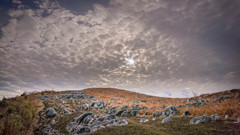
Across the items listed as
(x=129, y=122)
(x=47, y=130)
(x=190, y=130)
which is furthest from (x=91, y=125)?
(x=190, y=130)

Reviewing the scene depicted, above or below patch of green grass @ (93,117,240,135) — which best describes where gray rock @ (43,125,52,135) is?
below

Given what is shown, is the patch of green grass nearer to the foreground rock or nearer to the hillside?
the hillside

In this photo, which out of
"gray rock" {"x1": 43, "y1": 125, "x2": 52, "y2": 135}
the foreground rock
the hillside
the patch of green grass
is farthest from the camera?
"gray rock" {"x1": 43, "y1": 125, "x2": 52, "y2": 135}

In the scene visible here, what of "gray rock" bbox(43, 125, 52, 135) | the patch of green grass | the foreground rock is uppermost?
the patch of green grass

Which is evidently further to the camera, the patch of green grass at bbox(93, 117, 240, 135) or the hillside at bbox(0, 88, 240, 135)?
the hillside at bbox(0, 88, 240, 135)

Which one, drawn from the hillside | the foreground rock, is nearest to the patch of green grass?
the hillside

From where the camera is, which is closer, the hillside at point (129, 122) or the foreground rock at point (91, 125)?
the hillside at point (129, 122)

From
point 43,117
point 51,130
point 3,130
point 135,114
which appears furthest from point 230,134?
point 43,117

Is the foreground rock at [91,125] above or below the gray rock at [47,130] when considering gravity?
above

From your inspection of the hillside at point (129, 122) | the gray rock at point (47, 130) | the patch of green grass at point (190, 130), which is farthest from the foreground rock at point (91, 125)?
the gray rock at point (47, 130)

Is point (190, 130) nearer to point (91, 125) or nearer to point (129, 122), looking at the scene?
point (129, 122)

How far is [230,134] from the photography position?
6605mm

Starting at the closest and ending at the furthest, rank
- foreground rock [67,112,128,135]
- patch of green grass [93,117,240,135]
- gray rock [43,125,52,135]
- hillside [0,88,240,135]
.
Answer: patch of green grass [93,117,240,135] → hillside [0,88,240,135] → foreground rock [67,112,128,135] → gray rock [43,125,52,135]

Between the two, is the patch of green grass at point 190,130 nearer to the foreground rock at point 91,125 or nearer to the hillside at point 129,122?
the hillside at point 129,122
